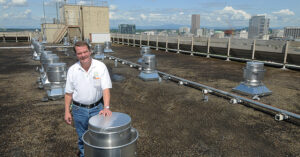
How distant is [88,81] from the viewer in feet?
11.1

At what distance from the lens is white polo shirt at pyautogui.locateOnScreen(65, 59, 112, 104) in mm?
3361

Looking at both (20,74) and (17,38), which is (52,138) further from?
(17,38)

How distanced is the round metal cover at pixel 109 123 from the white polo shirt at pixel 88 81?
0.50 m

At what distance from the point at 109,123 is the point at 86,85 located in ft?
2.82

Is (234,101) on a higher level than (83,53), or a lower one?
lower

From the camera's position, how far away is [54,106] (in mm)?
7598

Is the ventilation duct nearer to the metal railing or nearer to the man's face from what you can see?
the man's face

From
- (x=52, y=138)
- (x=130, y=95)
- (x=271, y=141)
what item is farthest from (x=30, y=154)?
(x=271, y=141)

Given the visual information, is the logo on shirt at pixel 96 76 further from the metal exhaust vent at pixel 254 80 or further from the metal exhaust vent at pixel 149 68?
the metal exhaust vent at pixel 149 68

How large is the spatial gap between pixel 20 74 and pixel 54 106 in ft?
24.1

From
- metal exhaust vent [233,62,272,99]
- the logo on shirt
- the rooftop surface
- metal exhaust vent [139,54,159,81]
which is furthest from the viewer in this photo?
metal exhaust vent [139,54,159,81]

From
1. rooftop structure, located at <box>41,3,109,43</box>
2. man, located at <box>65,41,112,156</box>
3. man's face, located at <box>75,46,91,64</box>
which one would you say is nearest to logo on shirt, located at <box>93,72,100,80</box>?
man, located at <box>65,41,112,156</box>

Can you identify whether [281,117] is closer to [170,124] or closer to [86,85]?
[170,124]

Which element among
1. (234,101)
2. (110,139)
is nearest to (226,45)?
(234,101)
